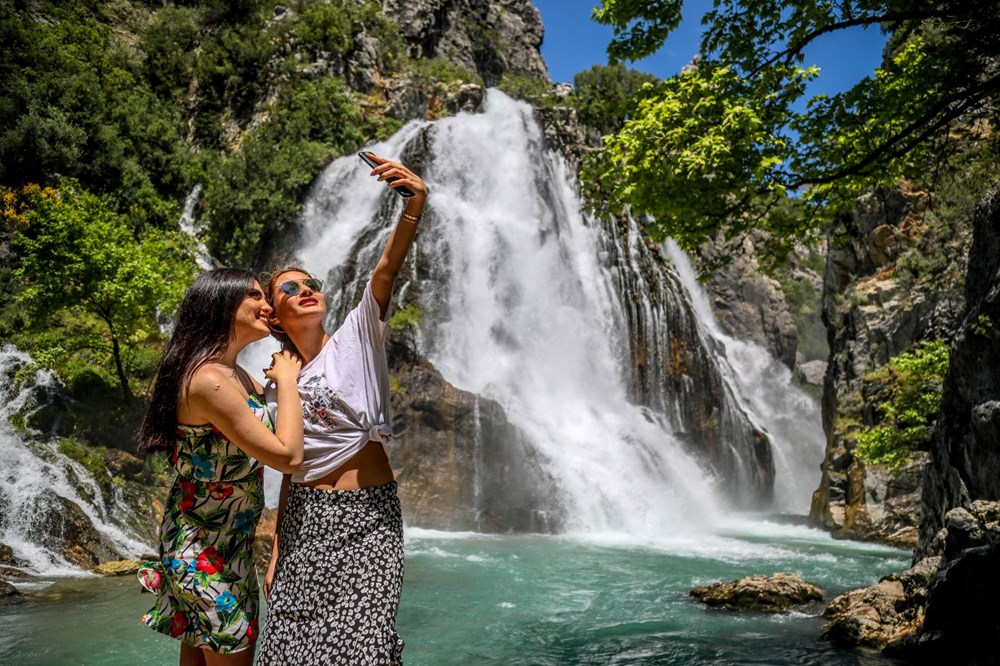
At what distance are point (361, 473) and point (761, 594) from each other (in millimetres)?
7125

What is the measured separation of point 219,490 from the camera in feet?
8.16

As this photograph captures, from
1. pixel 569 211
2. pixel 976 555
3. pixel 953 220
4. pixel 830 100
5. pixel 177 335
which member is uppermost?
pixel 569 211

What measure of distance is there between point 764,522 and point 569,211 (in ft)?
38.4

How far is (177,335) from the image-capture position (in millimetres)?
2533

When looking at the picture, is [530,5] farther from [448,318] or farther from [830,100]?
[830,100]

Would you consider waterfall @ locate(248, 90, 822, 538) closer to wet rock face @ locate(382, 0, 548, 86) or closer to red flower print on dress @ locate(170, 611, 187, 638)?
wet rock face @ locate(382, 0, 548, 86)

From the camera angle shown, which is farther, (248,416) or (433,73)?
(433,73)

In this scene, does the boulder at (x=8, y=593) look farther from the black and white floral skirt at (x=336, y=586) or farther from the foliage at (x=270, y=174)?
the foliage at (x=270, y=174)

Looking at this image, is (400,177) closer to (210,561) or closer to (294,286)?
(294,286)

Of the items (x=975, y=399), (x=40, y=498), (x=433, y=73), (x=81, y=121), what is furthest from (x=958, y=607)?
(x=433, y=73)

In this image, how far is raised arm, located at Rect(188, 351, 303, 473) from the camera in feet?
7.55

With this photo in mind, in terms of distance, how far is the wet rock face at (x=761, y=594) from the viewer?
8.10m

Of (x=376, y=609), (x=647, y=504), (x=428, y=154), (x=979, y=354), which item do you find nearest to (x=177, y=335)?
(x=376, y=609)

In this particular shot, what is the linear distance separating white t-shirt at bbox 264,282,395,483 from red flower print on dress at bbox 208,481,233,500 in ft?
0.74
